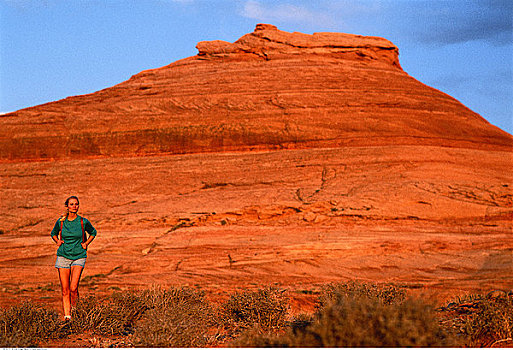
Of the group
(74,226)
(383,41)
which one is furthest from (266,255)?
(383,41)

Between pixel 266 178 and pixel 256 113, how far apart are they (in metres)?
Result: 3.23

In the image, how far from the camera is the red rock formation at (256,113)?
14.9 meters

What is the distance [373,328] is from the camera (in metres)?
3.78

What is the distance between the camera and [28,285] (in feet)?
32.9

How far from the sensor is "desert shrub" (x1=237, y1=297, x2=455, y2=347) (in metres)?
3.68

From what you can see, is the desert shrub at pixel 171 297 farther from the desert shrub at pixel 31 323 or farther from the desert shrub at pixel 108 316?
the desert shrub at pixel 31 323

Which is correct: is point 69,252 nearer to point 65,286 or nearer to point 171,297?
point 65,286

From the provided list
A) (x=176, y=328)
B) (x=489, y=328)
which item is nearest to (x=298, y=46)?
(x=489, y=328)

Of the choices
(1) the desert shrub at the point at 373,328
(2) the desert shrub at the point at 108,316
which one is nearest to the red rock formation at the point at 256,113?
(2) the desert shrub at the point at 108,316

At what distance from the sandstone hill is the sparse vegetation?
1.85 metres

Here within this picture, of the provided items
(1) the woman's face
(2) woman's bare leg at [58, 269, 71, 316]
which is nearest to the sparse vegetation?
(2) woman's bare leg at [58, 269, 71, 316]

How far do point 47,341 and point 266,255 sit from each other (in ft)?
18.0

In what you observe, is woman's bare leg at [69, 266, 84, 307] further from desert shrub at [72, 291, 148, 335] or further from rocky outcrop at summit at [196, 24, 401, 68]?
rocky outcrop at summit at [196, 24, 401, 68]

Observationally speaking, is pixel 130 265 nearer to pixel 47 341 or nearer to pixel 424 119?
pixel 47 341
